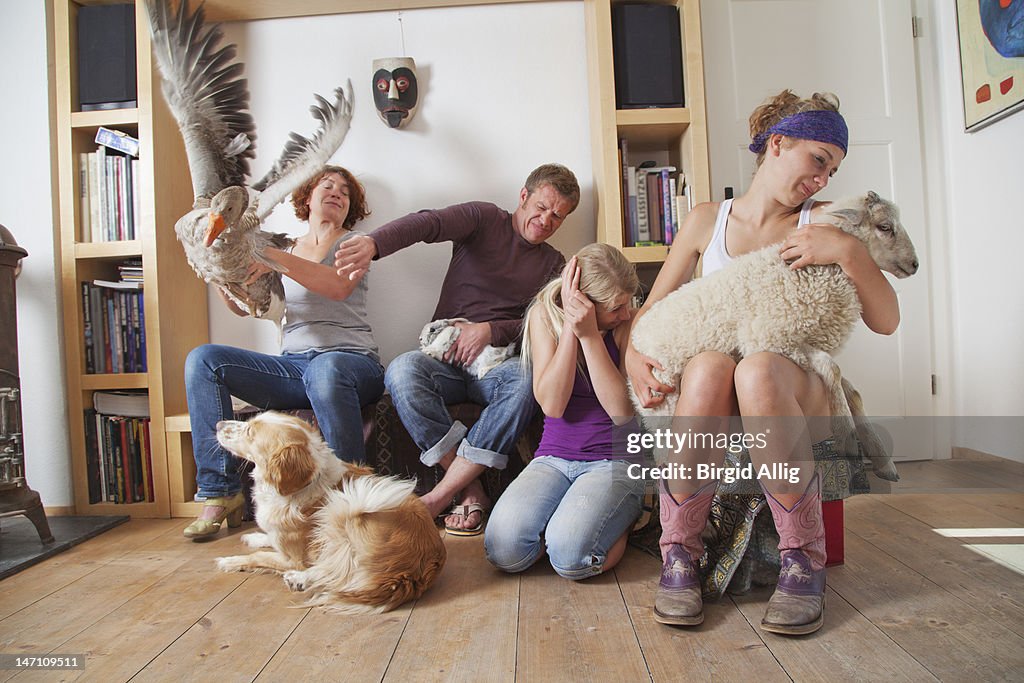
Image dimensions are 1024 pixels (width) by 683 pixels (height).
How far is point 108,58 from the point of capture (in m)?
2.27

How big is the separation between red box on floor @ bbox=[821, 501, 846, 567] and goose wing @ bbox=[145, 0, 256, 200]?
1.60 metres

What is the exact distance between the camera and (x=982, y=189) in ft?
7.93

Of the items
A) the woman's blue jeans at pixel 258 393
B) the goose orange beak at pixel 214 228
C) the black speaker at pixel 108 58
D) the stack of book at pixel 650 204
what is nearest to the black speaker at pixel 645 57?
the stack of book at pixel 650 204

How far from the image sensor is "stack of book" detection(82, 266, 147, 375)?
2.28 meters

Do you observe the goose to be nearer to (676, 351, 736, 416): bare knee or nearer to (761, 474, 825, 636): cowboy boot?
(676, 351, 736, 416): bare knee

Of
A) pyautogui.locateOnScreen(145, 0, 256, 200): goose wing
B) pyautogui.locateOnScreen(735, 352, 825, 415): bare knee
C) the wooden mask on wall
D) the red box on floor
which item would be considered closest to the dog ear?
pyautogui.locateOnScreen(145, 0, 256, 200): goose wing

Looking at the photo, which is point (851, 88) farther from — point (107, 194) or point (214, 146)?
point (107, 194)

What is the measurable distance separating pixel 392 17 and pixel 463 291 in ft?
3.71

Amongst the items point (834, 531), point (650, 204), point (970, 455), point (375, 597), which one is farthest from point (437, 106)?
point (970, 455)

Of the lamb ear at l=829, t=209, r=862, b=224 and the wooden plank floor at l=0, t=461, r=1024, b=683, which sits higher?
the lamb ear at l=829, t=209, r=862, b=224

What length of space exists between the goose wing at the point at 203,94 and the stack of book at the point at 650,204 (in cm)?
123

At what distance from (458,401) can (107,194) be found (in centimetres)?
142

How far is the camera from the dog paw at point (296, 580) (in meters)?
1.47

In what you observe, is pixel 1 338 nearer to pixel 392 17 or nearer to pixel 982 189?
pixel 392 17
